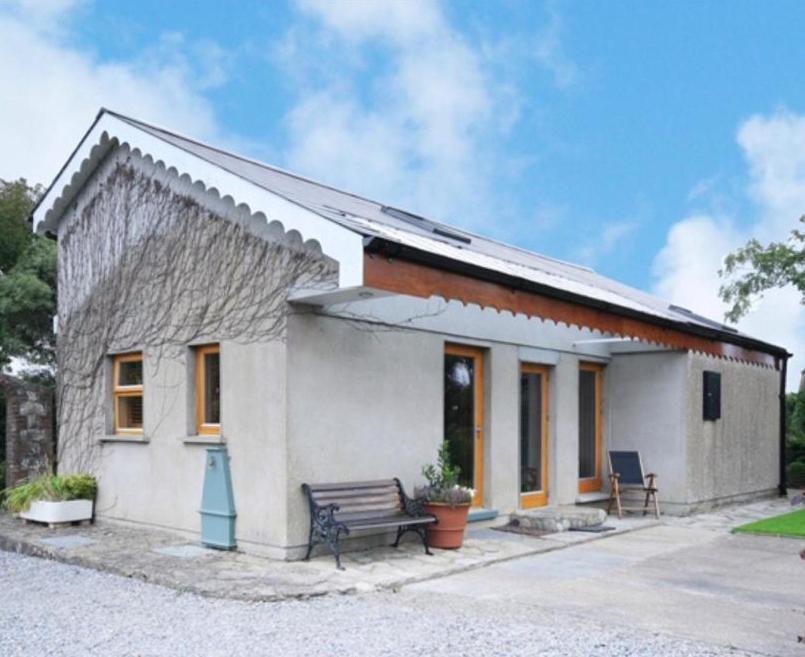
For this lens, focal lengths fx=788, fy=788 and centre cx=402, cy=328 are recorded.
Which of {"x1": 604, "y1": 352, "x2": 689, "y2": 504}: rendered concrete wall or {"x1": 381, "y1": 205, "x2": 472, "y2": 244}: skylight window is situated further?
{"x1": 604, "y1": 352, "x2": 689, "y2": 504}: rendered concrete wall

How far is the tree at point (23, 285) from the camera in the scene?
16.9 meters

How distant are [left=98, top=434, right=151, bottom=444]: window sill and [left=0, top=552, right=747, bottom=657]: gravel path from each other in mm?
3142

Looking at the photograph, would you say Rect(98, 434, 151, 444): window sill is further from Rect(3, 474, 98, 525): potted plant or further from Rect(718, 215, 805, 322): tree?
Rect(718, 215, 805, 322): tree

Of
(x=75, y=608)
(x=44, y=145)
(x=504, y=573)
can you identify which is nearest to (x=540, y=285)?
(x=504, y=573)

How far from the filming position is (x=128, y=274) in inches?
432

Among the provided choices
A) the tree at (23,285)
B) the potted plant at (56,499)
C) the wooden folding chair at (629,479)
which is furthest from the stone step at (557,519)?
the tree at (23,285)

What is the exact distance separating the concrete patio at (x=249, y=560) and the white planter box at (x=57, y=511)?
0.52 feet

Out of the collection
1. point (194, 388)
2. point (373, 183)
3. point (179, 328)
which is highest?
point (373, 183)

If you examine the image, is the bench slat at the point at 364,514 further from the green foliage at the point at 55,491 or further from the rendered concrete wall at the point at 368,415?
the green foliage at the point at 55,491

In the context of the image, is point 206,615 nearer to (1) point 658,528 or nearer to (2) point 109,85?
(1) point 658,528

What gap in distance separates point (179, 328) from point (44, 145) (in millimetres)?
9670

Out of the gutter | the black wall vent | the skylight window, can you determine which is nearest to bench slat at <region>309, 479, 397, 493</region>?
the gutter

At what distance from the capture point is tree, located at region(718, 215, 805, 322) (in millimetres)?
24203

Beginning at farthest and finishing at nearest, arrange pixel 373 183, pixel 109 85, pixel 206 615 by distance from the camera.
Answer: pixel 373 183 < pixel 109 85 < pixel 206 615
